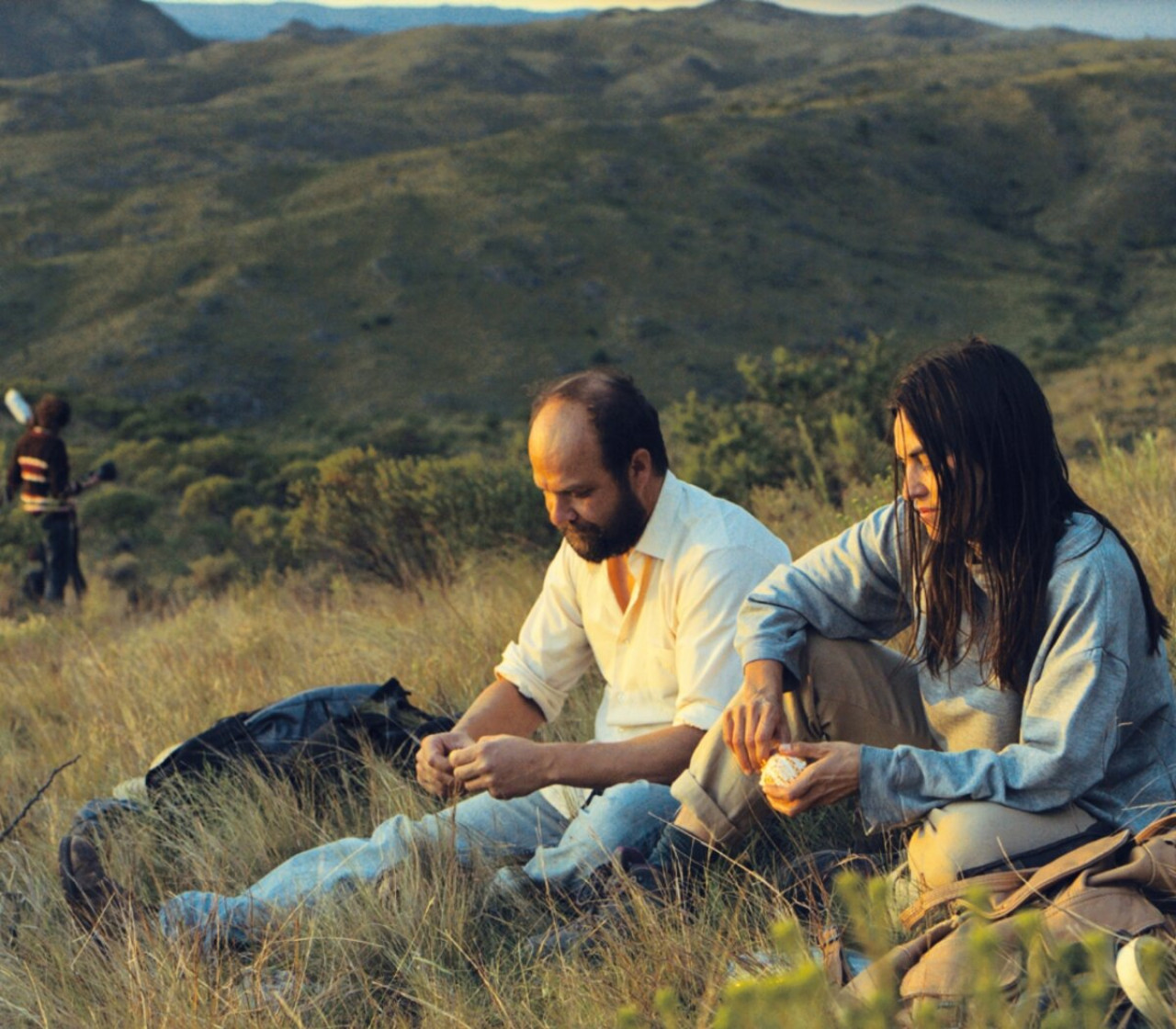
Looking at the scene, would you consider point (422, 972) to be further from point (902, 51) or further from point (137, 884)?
point (902, 51)

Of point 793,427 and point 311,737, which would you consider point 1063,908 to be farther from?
point 793,427

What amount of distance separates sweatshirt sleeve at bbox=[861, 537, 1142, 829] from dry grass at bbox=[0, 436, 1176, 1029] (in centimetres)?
35

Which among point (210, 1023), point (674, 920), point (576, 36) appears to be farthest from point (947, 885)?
point (576, 36)

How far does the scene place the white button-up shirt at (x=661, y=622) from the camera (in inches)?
126

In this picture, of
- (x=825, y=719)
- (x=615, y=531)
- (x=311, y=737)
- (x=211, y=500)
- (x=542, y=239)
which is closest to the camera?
(x=825, y=719)

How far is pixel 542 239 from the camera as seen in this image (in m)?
47.1

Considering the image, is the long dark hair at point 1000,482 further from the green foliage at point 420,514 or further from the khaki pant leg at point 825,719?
the green foliage at point 420,514

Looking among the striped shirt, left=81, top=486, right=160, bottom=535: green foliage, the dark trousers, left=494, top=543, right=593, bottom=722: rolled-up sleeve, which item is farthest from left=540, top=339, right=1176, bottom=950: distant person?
left=81, top=486, right=160, bottom=535: green foliage

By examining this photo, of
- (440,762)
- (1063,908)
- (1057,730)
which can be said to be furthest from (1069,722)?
(440,762)

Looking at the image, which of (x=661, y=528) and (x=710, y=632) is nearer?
(x=710, y=632)

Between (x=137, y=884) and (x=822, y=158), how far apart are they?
59281mm

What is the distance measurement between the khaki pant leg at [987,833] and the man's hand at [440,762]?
129 centimetres

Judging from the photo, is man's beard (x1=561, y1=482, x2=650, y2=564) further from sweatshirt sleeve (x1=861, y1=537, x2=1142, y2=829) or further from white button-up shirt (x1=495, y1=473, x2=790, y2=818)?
sweatshirt sleeve (x1=861, y1=537, x2=1142, y2=829)

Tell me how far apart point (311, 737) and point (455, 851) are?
3.45 feet
